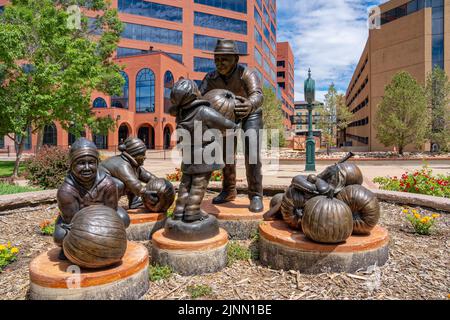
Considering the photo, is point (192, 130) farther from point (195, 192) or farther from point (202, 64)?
point (202, 64)

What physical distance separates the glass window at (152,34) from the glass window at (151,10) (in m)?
1.62

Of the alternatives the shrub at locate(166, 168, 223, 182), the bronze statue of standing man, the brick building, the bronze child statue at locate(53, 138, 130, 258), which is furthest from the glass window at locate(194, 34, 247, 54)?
the bronze child statue at locate(53, 138, 130, 258)

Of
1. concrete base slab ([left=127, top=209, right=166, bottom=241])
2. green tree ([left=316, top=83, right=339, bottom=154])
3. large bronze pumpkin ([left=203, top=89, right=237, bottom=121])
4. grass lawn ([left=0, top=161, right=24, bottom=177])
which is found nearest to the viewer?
large bronze pumpkin ([left=203, top=89, right=237, bottom=121])

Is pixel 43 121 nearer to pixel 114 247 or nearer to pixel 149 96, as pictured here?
pixel 114 247

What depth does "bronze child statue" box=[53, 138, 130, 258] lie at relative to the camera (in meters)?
2.49

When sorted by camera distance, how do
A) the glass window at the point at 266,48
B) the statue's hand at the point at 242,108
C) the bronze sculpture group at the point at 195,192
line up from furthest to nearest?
the glass window at the point at 266,48, the statue's hand at the point at 242,108, the bronze sculpture group at the point at 195,192

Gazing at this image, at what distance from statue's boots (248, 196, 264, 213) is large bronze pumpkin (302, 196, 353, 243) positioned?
4.60 ft

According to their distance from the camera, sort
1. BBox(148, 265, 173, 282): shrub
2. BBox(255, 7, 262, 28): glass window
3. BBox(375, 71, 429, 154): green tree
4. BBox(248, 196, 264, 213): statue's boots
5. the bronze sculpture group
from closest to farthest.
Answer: the bronze sculpture group < BBox(148, 265, 173, 282): shrub < BBox(248, 196, 264, 213): statue's boots < BBox(375, 71, 429, 154): green tree < BBox(255, 7, 262, 28): glass window

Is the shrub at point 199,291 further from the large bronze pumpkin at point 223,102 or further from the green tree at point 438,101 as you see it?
the green tree at point 438,101

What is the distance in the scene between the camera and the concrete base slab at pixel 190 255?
9.55 feet

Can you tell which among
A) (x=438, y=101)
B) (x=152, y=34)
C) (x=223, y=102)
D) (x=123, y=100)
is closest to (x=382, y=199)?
(x=223, y=102)

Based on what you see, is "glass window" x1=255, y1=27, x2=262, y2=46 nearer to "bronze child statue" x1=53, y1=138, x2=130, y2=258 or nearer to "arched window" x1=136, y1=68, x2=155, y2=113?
"arched window" x1=136, y1=68, x2=155, y2=113

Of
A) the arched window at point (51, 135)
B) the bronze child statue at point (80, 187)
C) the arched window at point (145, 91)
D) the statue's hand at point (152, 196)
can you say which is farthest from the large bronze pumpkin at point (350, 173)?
the arched window at point (51, 135)

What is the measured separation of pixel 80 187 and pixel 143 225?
57.8 inches
